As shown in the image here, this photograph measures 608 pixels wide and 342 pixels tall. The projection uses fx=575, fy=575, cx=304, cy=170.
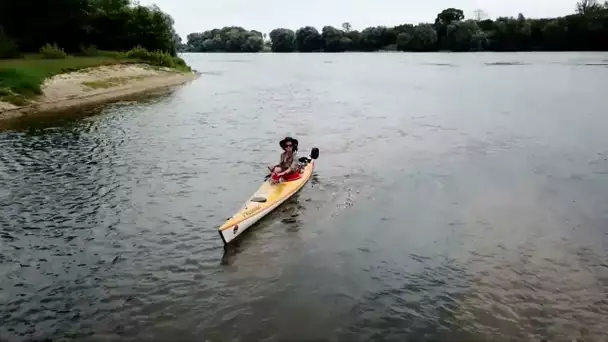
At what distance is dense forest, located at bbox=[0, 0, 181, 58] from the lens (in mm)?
63875

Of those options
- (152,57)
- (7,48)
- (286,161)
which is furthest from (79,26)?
(286,161)

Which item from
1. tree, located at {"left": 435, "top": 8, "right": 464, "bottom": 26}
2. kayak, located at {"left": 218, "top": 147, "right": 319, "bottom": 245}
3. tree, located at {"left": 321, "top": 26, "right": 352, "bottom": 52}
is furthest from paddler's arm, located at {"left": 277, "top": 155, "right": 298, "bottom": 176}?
tree, located at {"left": 321, "top": 26, "right": 352, "bottom": 52}

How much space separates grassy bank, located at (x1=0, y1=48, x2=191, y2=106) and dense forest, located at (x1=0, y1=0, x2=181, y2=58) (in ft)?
11.5

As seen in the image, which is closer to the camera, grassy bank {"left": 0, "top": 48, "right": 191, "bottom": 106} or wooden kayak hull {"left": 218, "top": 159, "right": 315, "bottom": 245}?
wooden kayak hull {"left": 218, "top": 159, "right": 315, "bottom": 245}

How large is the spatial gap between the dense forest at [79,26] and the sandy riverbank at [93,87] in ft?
31.9

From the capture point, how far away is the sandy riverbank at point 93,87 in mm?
40356

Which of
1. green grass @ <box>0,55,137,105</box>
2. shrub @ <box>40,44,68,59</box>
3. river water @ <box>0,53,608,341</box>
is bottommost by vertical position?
river water @ <box>0,53,608,341</box>

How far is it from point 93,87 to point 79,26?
23439mm

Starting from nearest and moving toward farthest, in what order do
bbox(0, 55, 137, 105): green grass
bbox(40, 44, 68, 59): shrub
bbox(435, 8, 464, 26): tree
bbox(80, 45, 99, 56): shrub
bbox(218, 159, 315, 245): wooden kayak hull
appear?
bbox(218, 159, 315, 245): wooden kayak hull, bbox(0, 55, 137, 105): green grass, bbox(40, 44, 68, 59): shrub, bbox(80, 45, 99, 56): shrub, bbox(435, 8, 464, 26): tree

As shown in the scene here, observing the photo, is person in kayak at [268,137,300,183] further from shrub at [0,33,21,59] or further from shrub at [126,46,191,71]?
A: shrub at [126,46,191,71]

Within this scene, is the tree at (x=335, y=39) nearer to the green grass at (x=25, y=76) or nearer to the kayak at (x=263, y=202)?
the green grass at (x=25, y=76)

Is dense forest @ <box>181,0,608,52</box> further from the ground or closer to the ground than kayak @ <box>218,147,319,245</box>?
further from the ground

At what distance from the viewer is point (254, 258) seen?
14328 mm

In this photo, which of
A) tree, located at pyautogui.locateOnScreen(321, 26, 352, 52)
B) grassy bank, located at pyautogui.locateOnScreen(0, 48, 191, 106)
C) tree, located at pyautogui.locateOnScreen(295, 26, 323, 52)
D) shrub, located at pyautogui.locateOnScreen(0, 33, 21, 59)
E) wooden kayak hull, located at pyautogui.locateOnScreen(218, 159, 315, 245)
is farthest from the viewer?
tree, located at pyautogui.locateOnScreen(295, 26, 323, 52)
